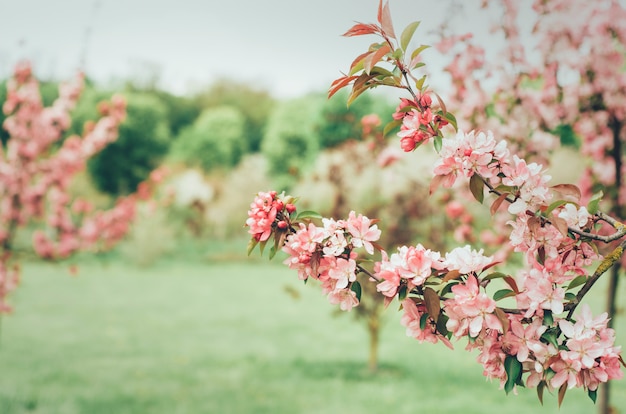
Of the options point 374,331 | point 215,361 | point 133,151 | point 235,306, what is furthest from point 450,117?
point 133,151

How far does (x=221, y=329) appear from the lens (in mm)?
9227

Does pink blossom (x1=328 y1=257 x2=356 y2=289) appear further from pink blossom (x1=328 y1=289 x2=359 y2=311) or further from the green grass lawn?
the green grass lawn

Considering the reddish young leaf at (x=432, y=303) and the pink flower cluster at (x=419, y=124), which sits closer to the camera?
the reddish young leaf at (x=432, y=303)

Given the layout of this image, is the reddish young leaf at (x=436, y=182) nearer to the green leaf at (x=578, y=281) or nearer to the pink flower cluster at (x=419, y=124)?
the pink flower cluster at (x=419, y=124)

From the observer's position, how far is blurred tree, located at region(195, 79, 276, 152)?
34.5m

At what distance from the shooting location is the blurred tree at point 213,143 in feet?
92.4

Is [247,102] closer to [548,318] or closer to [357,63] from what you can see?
[357,63]

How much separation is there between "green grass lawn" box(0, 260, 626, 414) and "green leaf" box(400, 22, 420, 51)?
178 inches

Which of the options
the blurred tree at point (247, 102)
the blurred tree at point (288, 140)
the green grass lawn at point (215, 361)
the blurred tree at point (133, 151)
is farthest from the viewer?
the blurred tree at point (247, 102)

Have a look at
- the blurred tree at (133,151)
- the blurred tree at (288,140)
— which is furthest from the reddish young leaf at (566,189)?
the blurred tree at (288,140)

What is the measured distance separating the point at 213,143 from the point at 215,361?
22111 millimetres

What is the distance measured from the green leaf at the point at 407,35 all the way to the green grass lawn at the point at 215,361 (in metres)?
4.53

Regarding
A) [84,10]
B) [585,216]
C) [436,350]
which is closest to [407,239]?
[436,350]

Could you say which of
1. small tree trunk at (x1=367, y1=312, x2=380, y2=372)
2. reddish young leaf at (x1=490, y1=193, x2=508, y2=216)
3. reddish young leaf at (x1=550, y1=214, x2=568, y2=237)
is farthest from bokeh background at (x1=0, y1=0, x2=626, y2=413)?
reddish young leaf at (x1=550, y1=214, x2=568, y2=237)
